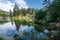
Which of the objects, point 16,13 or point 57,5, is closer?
point 57,5

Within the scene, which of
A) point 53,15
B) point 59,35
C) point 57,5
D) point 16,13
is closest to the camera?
point 59,35

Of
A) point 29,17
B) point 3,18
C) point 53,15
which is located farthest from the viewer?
point 3,18

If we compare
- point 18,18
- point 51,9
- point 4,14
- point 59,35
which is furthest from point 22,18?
point 59,35

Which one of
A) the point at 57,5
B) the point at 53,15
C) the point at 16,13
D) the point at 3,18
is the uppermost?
the point at 57,5

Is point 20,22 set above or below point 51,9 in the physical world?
below

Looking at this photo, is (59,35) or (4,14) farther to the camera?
(4,14)

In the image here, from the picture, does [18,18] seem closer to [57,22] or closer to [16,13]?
[16,13]

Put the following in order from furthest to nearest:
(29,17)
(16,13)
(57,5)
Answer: (16,13), (29,17), (57,5)

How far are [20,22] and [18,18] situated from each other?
292mm

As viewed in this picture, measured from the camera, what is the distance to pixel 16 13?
1112cm

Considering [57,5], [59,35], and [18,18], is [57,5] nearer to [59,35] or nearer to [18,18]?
[59,35]

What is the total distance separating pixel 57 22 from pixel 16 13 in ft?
18.1

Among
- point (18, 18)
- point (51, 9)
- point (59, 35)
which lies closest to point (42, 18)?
point (51, 9)

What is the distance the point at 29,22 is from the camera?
1049 centimetres
